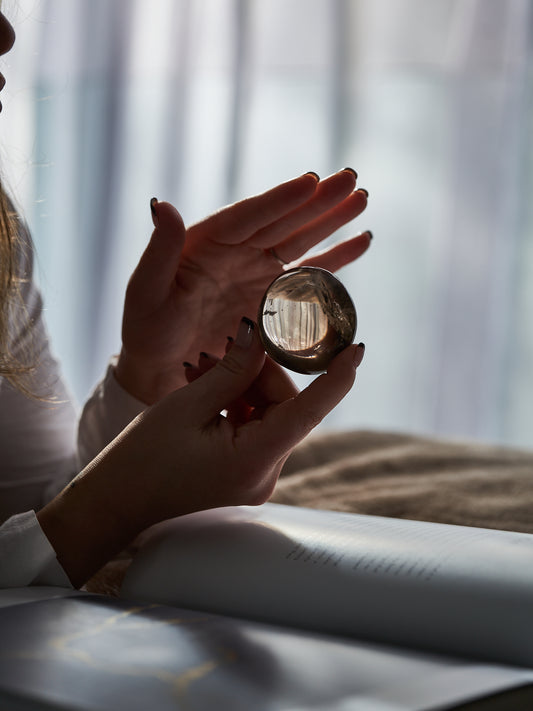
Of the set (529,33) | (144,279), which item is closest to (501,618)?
(144,279)

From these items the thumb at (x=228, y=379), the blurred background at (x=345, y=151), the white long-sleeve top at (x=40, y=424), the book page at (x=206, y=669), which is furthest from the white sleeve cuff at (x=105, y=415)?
the blurred background at (x=345, y=151)

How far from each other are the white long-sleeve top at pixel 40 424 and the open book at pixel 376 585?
0.26m

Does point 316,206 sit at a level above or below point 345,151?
below

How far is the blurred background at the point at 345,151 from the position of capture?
215cm

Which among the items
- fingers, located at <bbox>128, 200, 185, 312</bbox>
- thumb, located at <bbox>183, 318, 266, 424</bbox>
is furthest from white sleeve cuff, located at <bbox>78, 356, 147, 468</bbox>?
thumb, located at <bbox>183, 318, 266, 424</bbox>

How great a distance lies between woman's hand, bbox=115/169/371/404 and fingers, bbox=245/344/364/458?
0.20 meters

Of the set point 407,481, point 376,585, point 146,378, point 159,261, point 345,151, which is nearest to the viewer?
point 376,585

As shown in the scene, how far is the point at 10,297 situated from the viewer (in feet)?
2.85

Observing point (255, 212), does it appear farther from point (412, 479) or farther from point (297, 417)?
point (412, 479)

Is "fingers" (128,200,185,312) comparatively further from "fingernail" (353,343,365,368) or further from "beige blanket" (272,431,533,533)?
"beige blanket" (272,431,533,533)

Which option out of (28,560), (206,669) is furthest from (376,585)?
(28,560)

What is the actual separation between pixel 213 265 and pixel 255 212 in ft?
0.28

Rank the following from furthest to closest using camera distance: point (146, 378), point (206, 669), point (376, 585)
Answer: point (146, 378) → point (376, 585) → point (206, 669)

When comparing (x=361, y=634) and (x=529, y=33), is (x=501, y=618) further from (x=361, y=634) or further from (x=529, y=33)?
(x=529, y=33)
